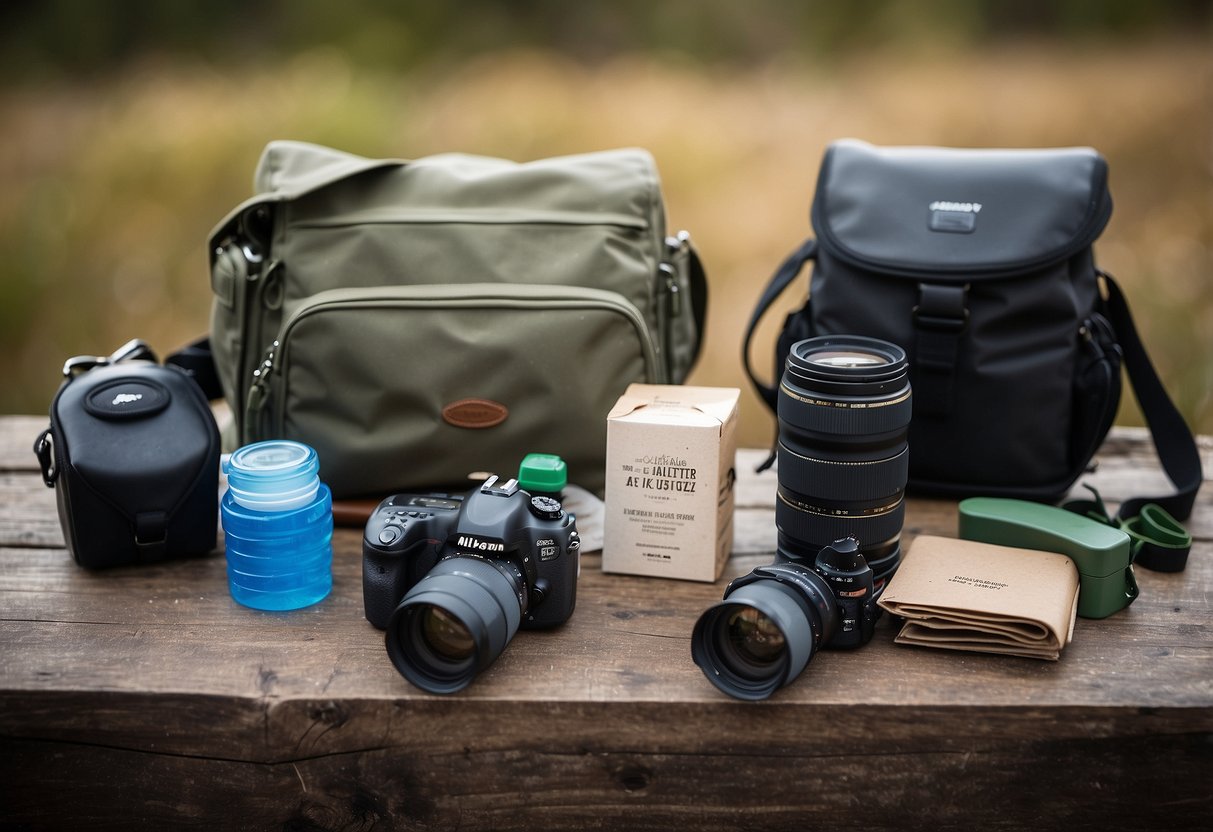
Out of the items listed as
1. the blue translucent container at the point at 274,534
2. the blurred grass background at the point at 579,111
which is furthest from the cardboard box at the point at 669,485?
the blurred grass background at the point at 579,111

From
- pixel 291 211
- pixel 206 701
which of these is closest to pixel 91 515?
pixel 206 701

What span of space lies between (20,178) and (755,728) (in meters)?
3.00

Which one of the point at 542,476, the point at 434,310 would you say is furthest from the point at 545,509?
the point at 434,310

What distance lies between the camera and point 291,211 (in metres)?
1.84

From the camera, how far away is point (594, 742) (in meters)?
1.38

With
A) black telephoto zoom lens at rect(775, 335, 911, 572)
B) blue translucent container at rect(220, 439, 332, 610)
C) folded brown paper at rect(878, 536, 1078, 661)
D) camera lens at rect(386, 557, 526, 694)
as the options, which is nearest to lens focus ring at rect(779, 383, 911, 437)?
black telephoto zoom lens at rect(775, 335, 911, 572)

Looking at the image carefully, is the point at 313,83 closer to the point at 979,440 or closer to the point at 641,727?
the point at 979,440

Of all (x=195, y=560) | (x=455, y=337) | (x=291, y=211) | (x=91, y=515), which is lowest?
(x=195, y=560)

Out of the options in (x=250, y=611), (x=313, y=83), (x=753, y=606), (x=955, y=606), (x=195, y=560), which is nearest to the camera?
(x=753, y=606)

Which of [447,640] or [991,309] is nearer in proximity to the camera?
[447,640]

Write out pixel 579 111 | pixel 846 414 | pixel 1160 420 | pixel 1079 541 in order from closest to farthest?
pixel 846 414 < pixel 1079 541 < pixel 1160 420 < pixel 579 111

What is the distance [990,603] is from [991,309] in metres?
0.54

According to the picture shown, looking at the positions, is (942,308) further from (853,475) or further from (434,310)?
(434,310)

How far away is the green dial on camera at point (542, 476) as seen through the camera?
61.8 inches
